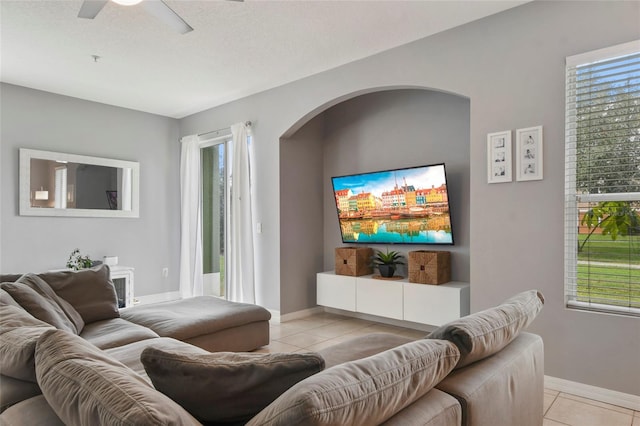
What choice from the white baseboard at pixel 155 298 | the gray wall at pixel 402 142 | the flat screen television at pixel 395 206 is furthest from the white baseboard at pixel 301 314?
the white baseboard at pixel 155 298

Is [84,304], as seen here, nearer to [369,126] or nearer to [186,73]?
[186,73]

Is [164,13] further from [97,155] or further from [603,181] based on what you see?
[97,155]

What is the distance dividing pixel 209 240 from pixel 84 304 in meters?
2.93

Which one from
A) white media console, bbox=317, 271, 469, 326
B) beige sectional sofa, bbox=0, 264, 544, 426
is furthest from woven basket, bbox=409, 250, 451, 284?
beige sectional sofa, bbox=0, 264, 544, 426

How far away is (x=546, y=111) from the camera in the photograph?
2.91m

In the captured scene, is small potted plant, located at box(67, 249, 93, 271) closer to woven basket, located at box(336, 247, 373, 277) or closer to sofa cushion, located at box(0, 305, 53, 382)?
woven basket, located at box(336, 247, 373, 277)

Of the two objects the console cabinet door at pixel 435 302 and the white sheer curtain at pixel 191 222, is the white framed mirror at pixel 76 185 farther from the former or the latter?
the console cabinet door at pixel 435 302

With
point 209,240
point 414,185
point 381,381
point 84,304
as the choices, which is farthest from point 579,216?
point 209,240

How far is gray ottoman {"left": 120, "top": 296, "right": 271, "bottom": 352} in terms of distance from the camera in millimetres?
3105

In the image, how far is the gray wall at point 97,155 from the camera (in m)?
4.78

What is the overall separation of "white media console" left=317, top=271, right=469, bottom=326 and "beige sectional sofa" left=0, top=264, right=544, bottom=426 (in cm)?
199

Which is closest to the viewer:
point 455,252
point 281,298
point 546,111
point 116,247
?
point 546,111

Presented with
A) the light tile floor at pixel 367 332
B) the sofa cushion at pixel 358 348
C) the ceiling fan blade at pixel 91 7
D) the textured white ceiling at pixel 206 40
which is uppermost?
the textured white ceiling at pixel 206 40

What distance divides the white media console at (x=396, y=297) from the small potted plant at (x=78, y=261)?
2.89 metres
